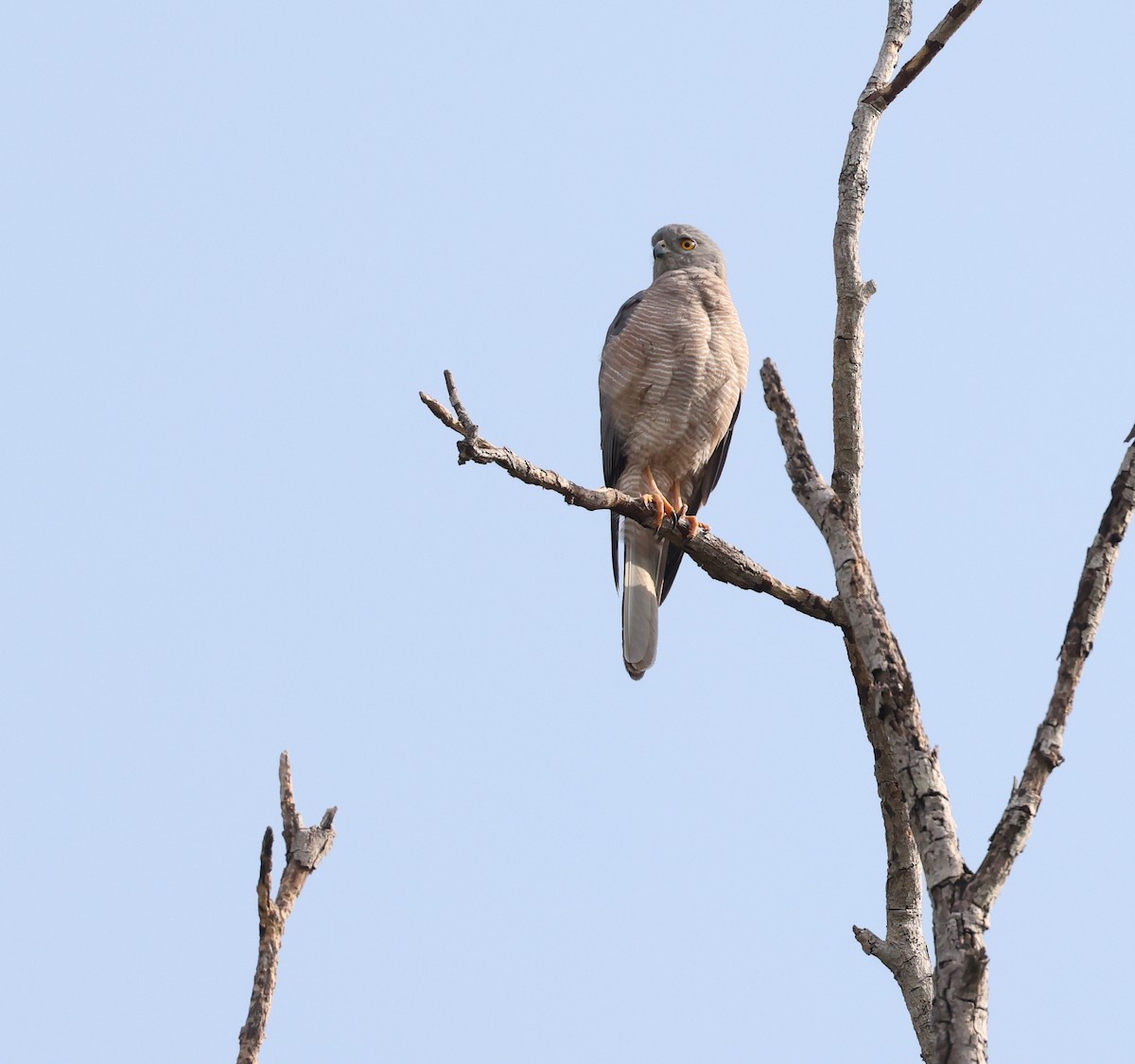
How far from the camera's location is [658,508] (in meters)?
7.26

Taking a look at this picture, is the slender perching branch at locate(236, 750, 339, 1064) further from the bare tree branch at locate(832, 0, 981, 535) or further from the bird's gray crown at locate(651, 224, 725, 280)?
the bird's gray crown at locate(651, 224, 725, 280)

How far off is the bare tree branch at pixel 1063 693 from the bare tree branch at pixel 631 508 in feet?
4.68

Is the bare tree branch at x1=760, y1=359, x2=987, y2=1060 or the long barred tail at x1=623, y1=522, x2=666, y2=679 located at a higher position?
the long barred tail at x1=623, y1=522, x2=666, y2=679

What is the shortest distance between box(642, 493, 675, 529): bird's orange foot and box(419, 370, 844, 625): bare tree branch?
28cm

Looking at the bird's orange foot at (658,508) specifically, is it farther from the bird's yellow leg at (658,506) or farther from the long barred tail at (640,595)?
the long barred tail at (640,595)

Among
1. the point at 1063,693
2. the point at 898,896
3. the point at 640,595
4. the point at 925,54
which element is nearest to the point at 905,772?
the point at 1063,693

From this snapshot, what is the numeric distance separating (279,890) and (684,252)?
650 cm

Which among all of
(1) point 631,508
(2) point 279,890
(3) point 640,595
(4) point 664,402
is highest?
(4) point 664,402

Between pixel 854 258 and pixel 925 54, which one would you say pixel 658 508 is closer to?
A: pixel 854 258

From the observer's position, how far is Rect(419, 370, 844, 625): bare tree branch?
5047mm

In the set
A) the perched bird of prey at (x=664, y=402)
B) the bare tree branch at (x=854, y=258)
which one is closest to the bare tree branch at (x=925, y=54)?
the bare tree branch at (x=854, y=258)

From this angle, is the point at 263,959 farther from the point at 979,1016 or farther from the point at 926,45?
the point at 926,45

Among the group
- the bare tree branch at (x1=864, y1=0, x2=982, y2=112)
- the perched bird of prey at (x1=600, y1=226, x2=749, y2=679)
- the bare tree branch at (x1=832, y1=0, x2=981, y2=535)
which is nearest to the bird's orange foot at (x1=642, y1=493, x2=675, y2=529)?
the perched bird of prey at (x1=600, y1=226, x2=749, y2=679)

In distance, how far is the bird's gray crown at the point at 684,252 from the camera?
927cm
